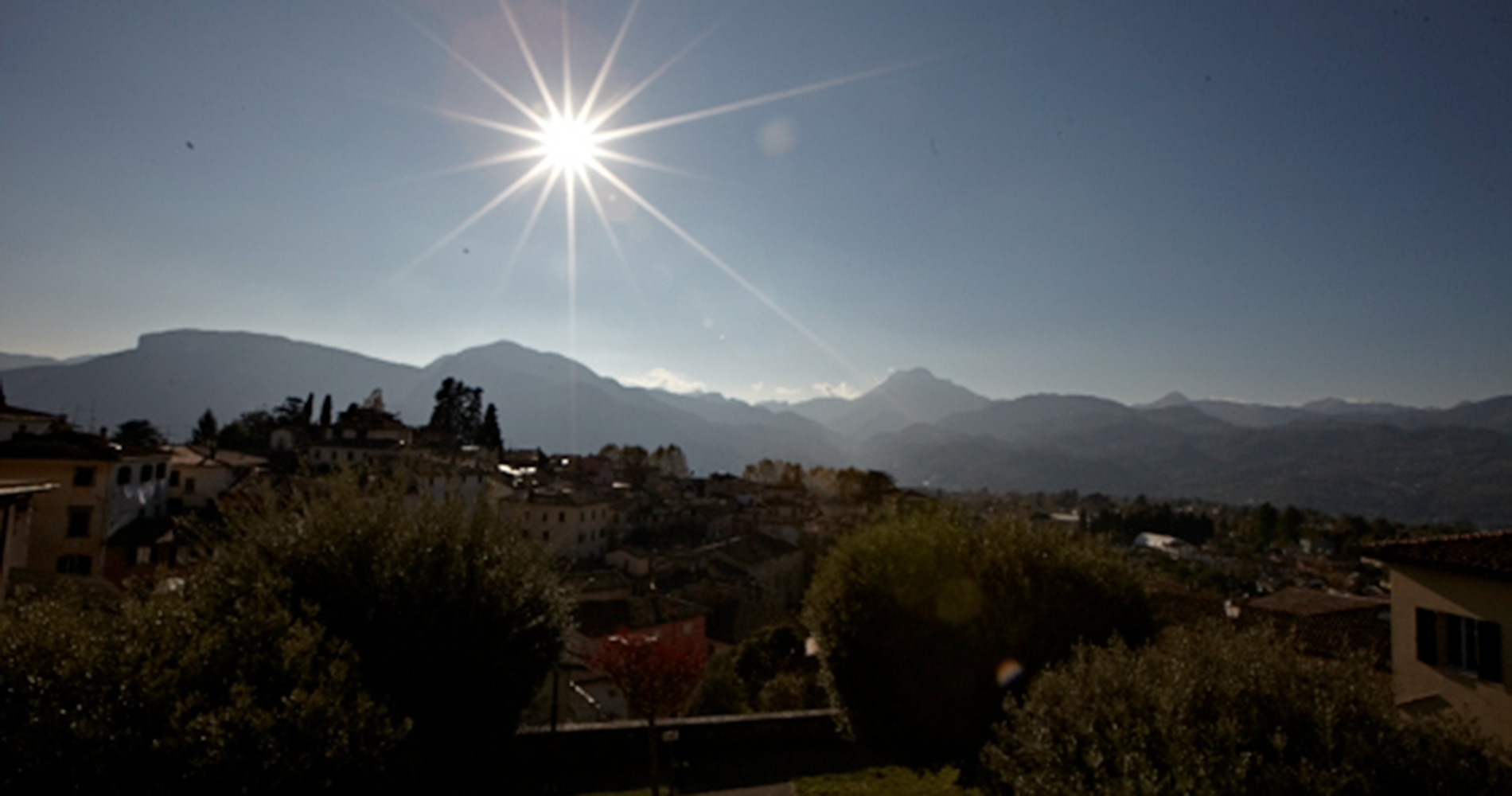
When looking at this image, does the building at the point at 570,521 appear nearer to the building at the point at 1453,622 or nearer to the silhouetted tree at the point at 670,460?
the building at the point at 1453,622

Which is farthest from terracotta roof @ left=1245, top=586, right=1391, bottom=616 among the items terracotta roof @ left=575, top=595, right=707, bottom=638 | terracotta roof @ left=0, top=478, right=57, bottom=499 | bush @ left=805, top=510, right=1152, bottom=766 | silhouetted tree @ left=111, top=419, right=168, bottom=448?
silhouetted tree @ left=111, top=419, right=168, bottom=448

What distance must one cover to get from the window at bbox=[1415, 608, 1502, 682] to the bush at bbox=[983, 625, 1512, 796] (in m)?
8.08

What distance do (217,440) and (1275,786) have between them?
87259 mm

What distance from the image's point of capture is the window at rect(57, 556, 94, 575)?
29172 mm

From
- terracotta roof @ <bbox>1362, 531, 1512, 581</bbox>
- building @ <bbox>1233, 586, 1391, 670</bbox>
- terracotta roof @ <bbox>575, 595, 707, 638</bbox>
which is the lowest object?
terracotta roof @ <bbox>575, 595, 707, 638</bbox>

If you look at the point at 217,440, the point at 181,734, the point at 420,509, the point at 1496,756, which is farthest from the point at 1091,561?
the point at 217,440

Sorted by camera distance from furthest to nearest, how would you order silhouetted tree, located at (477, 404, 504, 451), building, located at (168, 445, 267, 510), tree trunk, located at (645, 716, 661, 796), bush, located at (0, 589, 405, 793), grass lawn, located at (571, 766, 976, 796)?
silhouetted tree, located at (477, 404, 504, 451) → building, located at (168, 445, 267, 510) → tree trunk, located at (645, 716, 661, 796) → grass lawn, located at (571, 766, 976, 796) → bush, located at (0, 589, 405, 793)

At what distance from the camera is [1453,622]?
1155cm

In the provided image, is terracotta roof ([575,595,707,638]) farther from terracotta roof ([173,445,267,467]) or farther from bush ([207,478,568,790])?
terracotta roof ([173,445,267,467])

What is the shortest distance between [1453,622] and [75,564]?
45.9 m

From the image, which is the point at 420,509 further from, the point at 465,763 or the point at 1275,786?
the point at 1275,786

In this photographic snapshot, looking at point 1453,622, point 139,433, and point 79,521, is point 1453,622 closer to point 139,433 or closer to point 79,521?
point 79,521

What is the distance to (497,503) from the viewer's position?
1145 cm

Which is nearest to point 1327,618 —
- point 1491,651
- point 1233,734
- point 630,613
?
point 1491,651
